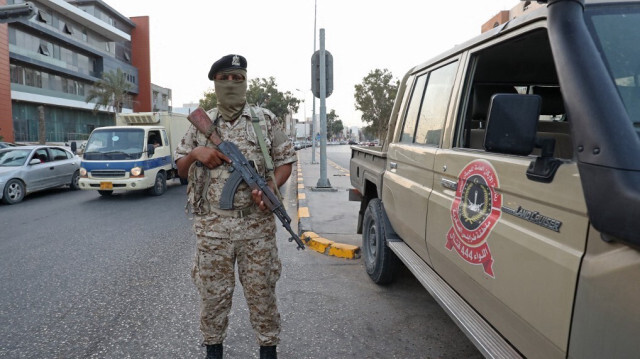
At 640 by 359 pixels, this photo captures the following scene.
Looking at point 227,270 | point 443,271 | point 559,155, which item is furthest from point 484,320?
point 227,270

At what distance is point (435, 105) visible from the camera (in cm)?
298

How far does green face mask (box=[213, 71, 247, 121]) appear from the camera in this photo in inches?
94.6

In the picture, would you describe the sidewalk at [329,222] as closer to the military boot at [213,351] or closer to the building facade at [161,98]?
the military boot at [213,351]

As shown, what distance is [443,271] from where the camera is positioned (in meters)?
2.48

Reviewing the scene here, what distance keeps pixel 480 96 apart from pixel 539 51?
555 mm

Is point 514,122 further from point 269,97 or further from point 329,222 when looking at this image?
point 269,97

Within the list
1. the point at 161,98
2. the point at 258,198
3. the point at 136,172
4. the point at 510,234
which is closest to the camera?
the point at 510,234

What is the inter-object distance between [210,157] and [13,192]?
29.3 ft

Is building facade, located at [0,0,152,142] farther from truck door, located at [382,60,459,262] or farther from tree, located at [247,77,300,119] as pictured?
truck door, located at [382,60,459,262]

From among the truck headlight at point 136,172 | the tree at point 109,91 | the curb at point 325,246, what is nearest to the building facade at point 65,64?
the tree at point 109,91

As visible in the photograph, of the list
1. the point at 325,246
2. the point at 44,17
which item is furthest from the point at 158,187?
the point at 44,17

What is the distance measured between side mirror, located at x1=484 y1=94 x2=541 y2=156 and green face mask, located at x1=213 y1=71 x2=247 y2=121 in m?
1.48

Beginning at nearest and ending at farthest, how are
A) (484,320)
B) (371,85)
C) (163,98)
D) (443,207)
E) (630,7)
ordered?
(630,7), (484,320), (443,207), (371,85), (163,98)

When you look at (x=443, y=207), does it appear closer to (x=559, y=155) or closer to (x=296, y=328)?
(x=559, y=155)
